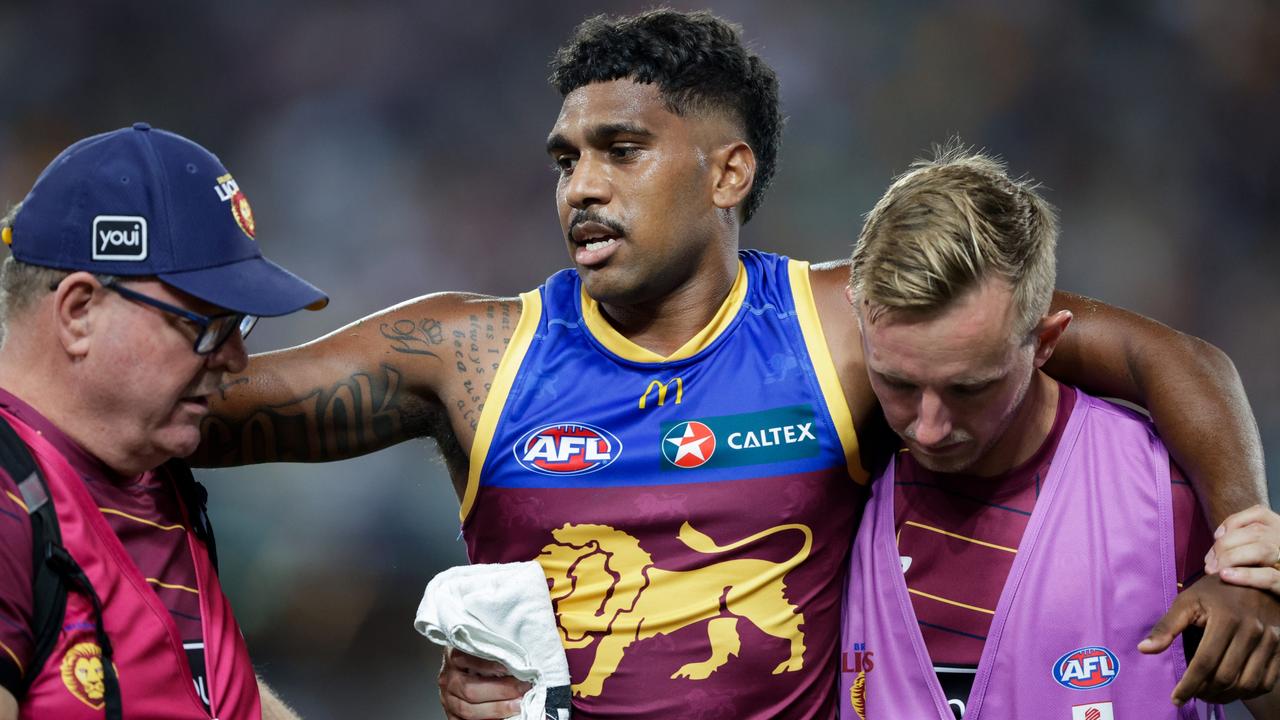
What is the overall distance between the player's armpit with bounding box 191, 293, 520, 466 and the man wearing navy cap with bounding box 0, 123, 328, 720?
0.41 m

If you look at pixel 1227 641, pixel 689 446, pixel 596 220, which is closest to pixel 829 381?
pixel 689 446

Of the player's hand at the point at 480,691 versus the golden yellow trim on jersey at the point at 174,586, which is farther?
the player's hand at the point at 480,691

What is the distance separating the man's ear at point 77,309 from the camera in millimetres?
1757

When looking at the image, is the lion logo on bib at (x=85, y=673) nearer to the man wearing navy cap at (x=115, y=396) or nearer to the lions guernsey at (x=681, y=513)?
the man wearing navy cap at (x=115, y=396)

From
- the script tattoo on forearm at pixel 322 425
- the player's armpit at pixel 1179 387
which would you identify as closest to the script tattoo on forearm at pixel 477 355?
the script tattoo on forearm at pixel 322 425

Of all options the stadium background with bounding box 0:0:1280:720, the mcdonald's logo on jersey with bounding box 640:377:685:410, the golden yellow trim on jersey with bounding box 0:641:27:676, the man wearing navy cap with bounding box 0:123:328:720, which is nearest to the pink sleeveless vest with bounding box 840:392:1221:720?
the mcdonald's logo on jersey with bounding box 640:377:685:410

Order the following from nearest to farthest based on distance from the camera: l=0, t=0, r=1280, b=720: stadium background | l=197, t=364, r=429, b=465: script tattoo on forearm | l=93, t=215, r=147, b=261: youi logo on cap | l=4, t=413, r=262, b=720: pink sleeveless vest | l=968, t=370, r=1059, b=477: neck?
l=4, t=413, r=262, b=720: pink sleeveless vest < l=93, t=215, r=147, b=261: youi logo on cap < l=968, t=370, r=1059, b=477: neck < l=197, t=364, r=429, b=465: script tattoo on forearm < l=0, t=0, r=1280, b=720: stadium background

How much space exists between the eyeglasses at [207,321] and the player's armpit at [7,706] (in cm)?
54

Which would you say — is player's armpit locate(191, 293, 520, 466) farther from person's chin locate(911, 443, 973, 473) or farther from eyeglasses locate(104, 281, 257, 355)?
person's chin locate(911, 443, 973, 473)

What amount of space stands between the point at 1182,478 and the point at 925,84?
11.6 feet

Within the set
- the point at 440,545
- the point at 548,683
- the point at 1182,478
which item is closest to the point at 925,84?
the point at 440,545

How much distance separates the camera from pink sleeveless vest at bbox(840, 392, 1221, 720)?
2.14 meters

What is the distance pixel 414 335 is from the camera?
8.14 ft

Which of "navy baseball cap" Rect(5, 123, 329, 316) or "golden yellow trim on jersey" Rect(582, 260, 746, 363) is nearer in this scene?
"navy baseball cap" Rect(5, 123, 329, 316)
